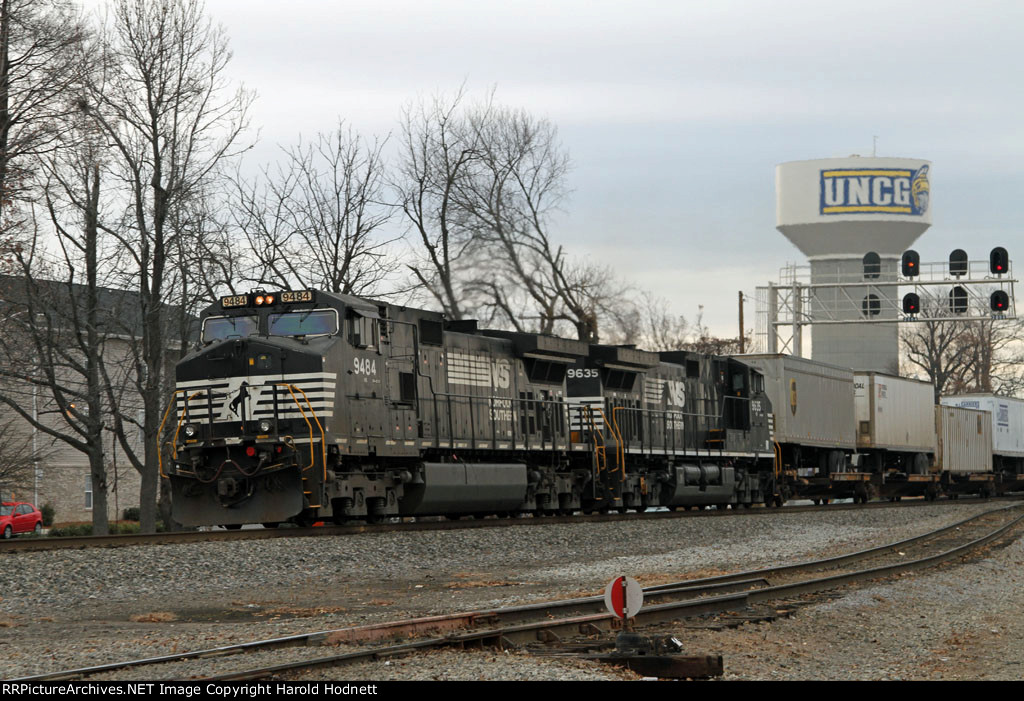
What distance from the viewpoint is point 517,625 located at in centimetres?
995

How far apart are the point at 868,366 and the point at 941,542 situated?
5831cm

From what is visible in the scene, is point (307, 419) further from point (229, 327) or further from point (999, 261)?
point (999, 261)

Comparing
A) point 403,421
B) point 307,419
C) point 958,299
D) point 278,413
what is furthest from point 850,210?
point 307,419

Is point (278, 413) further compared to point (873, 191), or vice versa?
point (873, 191)

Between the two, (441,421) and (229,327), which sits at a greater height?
(229,327)

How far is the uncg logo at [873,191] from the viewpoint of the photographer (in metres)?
72.5

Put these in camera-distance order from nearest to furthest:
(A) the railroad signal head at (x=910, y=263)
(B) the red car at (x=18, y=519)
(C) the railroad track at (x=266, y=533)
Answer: (C) the railroad track at (x=266, y=533), (B) the red car at (x=18, y=519), (A) the railroad signal head at (x=910, y=263)

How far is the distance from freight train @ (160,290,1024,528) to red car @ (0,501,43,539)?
10744 millimetres

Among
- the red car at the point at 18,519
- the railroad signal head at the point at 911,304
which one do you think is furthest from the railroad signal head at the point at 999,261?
the red car at the point at 18,519

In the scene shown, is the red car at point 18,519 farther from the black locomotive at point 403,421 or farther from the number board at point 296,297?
the number board at point 296,297

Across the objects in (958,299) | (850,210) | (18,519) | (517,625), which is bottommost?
(18,519)

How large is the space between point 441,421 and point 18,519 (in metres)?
23.2

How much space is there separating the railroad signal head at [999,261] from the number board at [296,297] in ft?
87.9
